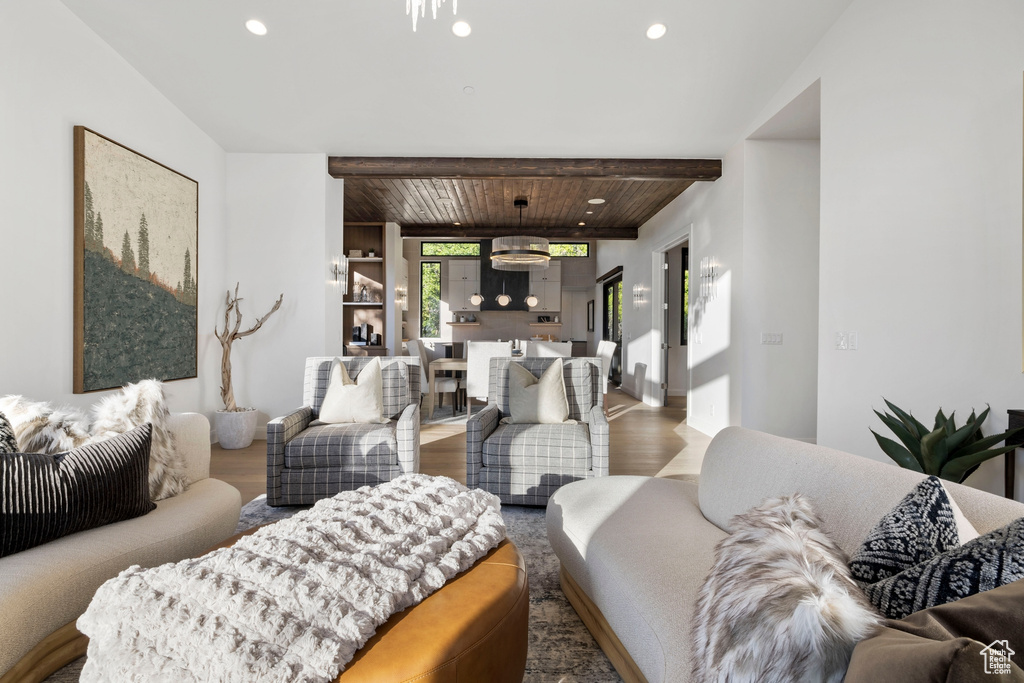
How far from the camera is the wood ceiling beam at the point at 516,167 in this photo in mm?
4977

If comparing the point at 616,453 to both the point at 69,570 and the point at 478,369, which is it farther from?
the point at 69,570

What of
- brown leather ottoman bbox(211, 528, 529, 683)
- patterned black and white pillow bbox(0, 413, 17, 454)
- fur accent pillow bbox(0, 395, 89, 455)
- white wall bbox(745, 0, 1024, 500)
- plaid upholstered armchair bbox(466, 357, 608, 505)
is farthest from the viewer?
plaid upholstered armchair bbox(466, 357, 608, 505)

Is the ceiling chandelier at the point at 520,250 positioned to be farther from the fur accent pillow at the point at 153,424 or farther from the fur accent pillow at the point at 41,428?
the fur accent pillow at the point at 41,428

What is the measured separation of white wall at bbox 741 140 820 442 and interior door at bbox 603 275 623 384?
508 centimetres

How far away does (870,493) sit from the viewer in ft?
3.86

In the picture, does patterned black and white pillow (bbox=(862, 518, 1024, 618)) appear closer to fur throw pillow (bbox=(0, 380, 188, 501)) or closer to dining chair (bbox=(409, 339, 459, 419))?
fur throw pillow (bbox=(0, 380, 188, 501))

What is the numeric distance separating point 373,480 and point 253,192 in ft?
11.4

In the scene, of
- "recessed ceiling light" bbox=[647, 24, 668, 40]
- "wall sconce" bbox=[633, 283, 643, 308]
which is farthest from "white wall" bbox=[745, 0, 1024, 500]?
"wall sconce" bbox=[633, 283, 643, 308]

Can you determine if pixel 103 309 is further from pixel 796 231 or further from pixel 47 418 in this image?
pixel 796 231

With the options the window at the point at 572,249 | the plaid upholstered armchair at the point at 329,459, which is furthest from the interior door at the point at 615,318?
the plaid upholstered armchair at the point at 329,459

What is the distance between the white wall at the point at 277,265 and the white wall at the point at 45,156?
1.34 m

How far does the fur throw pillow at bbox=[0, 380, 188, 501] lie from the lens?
5.69ft

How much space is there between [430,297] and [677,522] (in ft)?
31.8

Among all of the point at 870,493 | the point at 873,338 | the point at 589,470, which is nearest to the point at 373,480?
the point at 589,470
